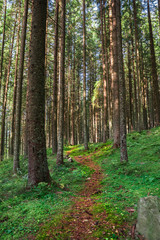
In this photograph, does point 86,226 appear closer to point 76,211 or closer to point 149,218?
point 76,211

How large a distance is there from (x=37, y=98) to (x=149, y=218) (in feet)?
16.6

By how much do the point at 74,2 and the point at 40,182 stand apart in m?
21.1

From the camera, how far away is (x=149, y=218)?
9.93 ft

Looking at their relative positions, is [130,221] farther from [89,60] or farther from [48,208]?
[89,60]

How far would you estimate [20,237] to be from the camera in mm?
Answer: 3229

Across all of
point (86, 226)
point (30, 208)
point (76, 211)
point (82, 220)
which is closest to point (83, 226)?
point (86, 226)

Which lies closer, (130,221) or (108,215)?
(130,221)

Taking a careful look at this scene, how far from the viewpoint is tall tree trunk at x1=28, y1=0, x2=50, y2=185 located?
5.66 m

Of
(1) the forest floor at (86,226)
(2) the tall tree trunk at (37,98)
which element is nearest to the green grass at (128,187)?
(1) the forest floor at (86,226)

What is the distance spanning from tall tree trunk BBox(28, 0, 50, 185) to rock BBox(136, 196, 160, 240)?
3.59m

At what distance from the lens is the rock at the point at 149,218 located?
2.88 meters

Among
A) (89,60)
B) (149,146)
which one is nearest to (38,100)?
(149,146)

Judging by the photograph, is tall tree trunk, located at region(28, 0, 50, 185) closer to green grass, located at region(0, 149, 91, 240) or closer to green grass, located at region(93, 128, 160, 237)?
green grass, located at region(0, 149, 91, 240)

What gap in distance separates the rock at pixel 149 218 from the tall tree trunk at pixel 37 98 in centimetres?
359
